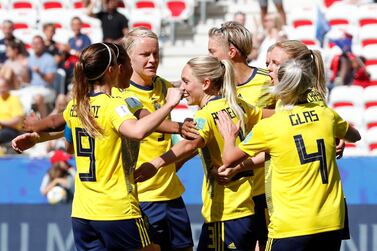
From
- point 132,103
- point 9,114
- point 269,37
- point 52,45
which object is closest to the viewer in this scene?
point 132,103

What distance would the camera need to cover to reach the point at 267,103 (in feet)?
24.6

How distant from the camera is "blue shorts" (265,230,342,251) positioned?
20.3ft

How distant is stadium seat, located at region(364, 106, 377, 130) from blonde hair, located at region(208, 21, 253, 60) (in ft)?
18.4

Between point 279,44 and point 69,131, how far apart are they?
1.55m

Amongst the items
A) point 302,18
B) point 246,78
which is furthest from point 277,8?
point 246,78

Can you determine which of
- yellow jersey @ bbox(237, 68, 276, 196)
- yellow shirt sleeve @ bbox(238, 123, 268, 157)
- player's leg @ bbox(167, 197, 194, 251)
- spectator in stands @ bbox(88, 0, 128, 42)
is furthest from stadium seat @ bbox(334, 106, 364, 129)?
yellow shirt sleeve @ bbox(238, 123, 268, 157)

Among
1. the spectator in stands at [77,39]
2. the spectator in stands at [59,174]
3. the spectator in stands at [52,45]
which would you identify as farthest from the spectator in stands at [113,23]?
the spectator in stands at [59,174]

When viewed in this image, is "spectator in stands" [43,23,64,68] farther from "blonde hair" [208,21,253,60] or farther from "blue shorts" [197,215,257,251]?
"blue shorts" [197,215,257,251]

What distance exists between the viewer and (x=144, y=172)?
6.66 m

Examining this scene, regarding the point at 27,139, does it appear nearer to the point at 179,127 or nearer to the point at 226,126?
the point at 179,127

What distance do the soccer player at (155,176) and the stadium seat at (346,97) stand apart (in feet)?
19.8

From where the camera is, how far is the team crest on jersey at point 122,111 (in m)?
6.25

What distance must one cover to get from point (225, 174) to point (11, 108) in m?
6.81

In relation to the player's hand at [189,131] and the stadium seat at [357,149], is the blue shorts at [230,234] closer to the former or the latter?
the player's hand at [189,131]
